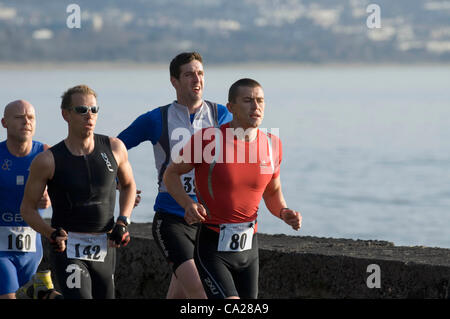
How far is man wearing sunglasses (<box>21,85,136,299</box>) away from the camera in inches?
286

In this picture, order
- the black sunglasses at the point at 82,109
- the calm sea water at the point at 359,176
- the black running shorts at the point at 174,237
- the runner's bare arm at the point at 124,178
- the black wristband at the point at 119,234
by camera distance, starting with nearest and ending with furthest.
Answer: the black sunglasses at the point at 82,109
the black wristband at the point at 119,234
the runner's bare arm at the point at 124,178
the black running shorts at the point at 174,237
the calm sea water at the point at 359,176

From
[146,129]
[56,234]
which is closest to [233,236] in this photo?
[56,234]

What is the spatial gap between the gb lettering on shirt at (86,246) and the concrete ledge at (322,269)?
1983mm

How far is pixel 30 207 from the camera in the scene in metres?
7.32

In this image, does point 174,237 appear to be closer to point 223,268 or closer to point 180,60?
point 223,268

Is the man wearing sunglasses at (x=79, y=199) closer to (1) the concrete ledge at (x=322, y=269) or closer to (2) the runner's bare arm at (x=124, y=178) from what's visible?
(2) the runner's bare arm at (x=124, y=178)

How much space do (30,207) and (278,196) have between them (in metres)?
1.66

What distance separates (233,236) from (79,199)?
1043mm

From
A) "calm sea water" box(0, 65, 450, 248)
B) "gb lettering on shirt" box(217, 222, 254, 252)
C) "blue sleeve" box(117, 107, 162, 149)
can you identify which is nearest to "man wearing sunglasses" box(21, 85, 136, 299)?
"gb lettering on shirt" box(217, 222, 254, 252)

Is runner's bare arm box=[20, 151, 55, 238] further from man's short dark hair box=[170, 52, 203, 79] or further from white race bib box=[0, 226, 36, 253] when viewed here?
man's short dark hair box=[170, 52, 203, 79]

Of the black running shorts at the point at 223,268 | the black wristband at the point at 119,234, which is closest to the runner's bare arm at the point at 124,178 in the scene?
the black wristband at the point at 119,234

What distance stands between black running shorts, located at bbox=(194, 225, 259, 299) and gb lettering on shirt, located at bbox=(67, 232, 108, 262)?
2.13 ft

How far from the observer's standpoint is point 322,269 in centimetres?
866

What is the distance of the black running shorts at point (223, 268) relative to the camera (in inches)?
279
